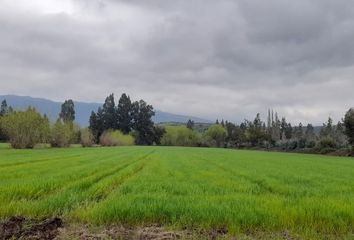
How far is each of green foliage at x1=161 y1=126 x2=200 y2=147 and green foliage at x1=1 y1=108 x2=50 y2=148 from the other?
80841 millimetres

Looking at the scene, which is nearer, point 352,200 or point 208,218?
point 208,218

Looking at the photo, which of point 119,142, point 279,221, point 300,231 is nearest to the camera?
point 300,231

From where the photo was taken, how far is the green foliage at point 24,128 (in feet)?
293

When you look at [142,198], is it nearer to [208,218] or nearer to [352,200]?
[208,218]

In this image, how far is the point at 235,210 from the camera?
10570 mm

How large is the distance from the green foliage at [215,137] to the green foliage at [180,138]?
153 inches

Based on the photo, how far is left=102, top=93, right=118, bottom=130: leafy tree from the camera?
559ft

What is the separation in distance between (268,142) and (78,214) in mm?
127668

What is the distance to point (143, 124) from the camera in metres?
175

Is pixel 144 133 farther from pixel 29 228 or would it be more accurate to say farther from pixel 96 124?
pixel 29 228

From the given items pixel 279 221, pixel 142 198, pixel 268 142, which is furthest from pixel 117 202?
pixel 268 142

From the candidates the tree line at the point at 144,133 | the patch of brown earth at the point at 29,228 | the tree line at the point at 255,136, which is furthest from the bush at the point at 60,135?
the patch of brown earth at the point at 29,228

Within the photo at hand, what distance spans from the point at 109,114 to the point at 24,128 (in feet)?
269

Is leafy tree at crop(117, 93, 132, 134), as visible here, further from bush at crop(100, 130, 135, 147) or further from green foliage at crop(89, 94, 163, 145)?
bush at crop(100, 130, 135, 147)
